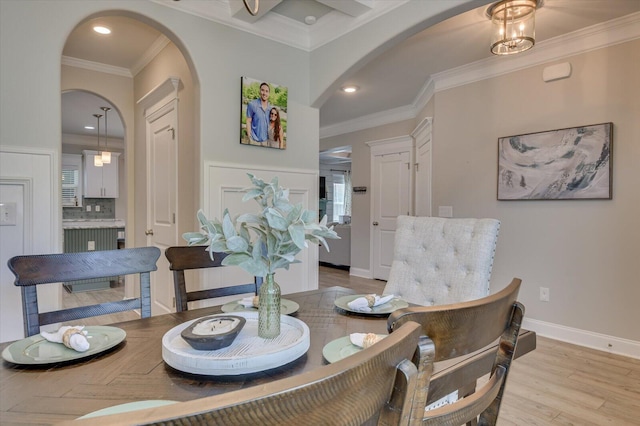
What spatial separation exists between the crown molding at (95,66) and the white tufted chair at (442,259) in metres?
3.42

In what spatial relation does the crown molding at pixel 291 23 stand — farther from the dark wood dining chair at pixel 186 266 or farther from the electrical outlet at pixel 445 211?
the electrical outlet at pixel 445 211

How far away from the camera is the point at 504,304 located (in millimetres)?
730

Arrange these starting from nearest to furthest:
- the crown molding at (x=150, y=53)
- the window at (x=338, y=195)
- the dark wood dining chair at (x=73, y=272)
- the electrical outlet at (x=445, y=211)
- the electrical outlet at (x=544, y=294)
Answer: the dark wood dining chair at (x=73, y=272) < the crown molding at (x=150, y=53) < the electrical outlet at (x=544, y=294) < the electrical outlet at (x=445, y=211) < the window at (x=338, y=195)

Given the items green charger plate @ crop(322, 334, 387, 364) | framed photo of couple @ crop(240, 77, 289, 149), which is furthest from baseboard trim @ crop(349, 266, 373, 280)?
green charger plate @ crop(322, 334, 387, 364)

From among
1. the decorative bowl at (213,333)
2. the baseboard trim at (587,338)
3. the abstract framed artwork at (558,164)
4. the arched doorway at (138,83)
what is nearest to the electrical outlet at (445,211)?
the abstract framed artwork at (558,164)

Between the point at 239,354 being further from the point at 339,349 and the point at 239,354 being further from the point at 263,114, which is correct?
the point at 263,114

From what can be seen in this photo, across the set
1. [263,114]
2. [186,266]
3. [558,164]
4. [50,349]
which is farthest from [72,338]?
[558,164]

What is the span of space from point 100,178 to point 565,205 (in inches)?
309

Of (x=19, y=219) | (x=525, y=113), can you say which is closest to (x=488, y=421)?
(x=19, y=219)

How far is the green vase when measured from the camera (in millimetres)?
1048

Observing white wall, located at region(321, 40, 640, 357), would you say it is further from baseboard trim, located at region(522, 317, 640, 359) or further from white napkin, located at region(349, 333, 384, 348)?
white napkin, located at region(349, 333, 384, 348)

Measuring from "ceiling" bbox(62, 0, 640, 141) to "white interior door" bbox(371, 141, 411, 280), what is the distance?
1559mm

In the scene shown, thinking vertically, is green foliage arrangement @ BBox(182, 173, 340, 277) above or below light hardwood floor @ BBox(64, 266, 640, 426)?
above

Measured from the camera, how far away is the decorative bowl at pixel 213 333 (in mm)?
922
